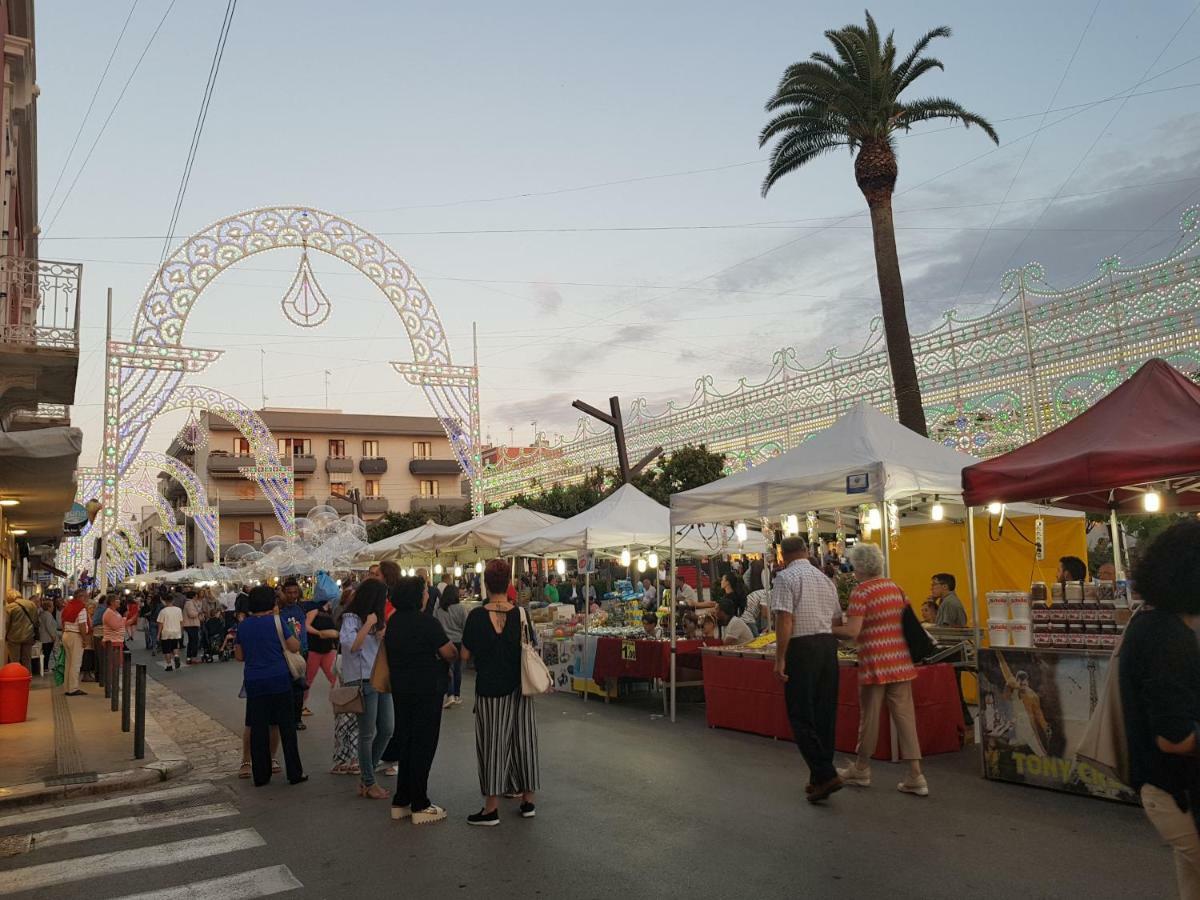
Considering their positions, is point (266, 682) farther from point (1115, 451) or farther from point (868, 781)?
point (1115, 451)

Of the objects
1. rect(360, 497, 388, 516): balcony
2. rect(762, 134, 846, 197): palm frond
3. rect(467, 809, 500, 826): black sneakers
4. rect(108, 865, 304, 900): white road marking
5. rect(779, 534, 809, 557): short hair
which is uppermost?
rect(762, 134, 846, 197): palm frond

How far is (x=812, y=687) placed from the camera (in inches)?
299

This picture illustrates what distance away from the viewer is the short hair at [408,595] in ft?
23.8

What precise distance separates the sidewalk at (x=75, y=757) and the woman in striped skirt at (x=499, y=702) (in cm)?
436

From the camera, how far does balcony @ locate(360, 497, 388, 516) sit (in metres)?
79.3

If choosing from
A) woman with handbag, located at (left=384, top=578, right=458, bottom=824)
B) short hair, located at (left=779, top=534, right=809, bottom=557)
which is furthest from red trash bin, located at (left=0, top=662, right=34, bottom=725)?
short hair, located at (left=779, top=534, right=809, bottom=557)

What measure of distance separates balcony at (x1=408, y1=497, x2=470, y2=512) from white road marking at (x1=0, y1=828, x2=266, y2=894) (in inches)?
2800

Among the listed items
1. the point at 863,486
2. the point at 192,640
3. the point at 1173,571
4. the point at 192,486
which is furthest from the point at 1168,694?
the point at 192,486

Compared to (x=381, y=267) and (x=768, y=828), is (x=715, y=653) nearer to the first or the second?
(x=768, y=828)

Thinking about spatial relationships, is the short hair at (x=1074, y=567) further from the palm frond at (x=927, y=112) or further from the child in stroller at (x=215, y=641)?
the child in stroller at (x=215, y=641)

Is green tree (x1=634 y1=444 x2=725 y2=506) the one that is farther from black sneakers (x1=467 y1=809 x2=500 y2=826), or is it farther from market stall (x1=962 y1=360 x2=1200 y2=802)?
black sneakers (x1=467 y1=809 x2=500 y2=826)

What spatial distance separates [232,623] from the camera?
27312mm

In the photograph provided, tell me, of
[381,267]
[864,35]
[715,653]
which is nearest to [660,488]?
[381,267]

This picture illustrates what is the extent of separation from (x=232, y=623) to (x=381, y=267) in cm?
1152
